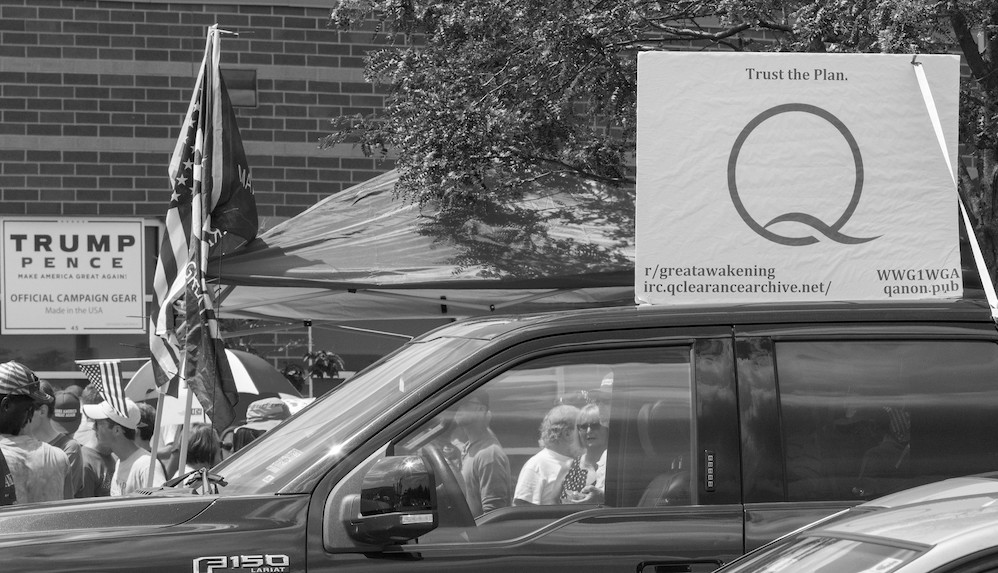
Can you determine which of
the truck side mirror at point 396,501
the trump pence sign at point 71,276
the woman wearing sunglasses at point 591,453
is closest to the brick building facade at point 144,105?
the trump pence sign at point 71,276

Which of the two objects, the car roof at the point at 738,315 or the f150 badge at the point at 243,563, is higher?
the car roof at the point at 738,315

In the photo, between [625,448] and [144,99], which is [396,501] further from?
[144,99]

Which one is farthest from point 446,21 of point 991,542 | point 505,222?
point 991,542

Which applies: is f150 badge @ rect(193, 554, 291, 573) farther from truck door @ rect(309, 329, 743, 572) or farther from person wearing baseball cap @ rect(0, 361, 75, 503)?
person wearing baseball cap @ rect(0, 361, 75, 503)

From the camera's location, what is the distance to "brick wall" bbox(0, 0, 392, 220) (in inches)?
595

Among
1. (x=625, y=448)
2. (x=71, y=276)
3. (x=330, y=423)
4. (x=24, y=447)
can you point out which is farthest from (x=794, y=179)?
(x=71, y=276)

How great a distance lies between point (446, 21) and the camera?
861cm

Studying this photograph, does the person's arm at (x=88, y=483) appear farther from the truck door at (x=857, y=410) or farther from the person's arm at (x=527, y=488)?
the truck door at (x=857, y=410)

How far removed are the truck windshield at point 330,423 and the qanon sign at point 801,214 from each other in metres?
1.02

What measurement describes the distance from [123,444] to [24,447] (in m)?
1.95

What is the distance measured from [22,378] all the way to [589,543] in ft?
10.2

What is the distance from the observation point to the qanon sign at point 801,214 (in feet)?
12.0

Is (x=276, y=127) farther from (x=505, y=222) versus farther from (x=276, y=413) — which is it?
(x=505, y=222)

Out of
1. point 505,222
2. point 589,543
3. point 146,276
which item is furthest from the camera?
point 146,276
